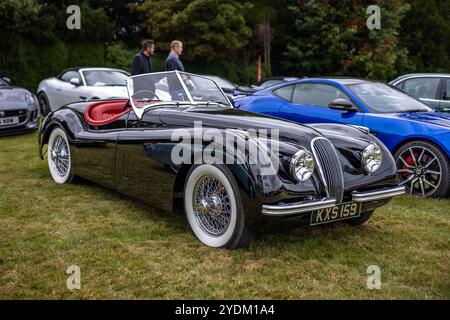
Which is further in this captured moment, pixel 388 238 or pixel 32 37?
pixel 32 37

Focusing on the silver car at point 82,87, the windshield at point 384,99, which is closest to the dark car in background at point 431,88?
the windshield at point 384,99

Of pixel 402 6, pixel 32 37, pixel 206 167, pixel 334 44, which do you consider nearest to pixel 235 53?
pixel 334 44

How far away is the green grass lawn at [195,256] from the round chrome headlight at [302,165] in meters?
0.39

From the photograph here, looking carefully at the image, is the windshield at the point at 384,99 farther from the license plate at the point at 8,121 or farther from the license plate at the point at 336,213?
the license plate at the point at 8,121

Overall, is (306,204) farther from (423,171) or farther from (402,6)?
(402,6)

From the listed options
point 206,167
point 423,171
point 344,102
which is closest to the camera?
point 206,167

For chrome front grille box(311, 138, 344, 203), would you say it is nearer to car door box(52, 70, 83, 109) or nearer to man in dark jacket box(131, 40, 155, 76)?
man in dark jacket box(131, 40, 155, 76)

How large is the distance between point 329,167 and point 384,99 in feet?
10.2

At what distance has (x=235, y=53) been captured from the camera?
26.2 meters

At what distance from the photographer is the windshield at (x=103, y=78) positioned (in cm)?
1077

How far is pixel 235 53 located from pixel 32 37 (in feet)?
37.2

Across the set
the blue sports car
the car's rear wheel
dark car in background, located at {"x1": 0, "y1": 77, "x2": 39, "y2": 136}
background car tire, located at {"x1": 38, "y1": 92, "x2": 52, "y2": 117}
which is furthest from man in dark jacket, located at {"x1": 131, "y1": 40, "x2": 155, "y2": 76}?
background car tire, located at {"x1": 38, "y1": 92, "x2": 52, "y2": 117}

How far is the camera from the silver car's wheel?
5.76m

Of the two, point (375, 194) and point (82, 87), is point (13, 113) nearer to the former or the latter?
point (82, 87)
